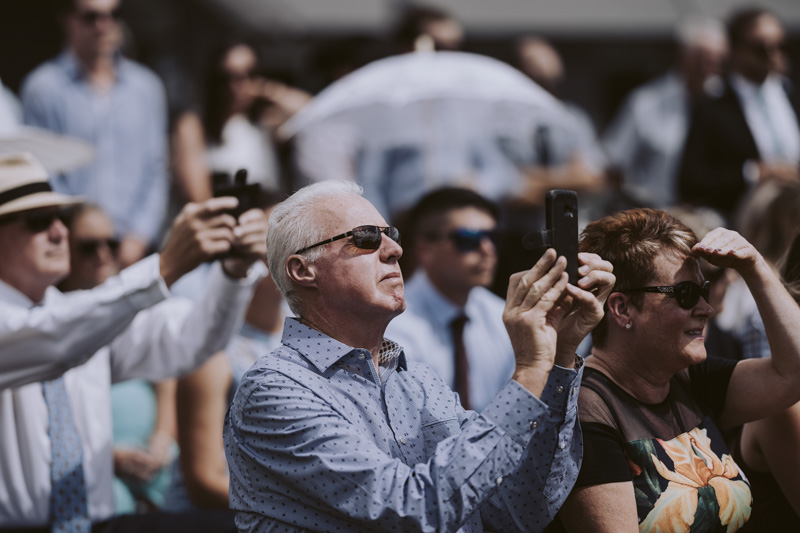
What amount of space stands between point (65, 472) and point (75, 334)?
2.02 ft

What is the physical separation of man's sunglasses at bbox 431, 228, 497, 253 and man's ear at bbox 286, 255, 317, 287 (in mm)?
2644

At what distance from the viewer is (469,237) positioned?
5844 millimetres

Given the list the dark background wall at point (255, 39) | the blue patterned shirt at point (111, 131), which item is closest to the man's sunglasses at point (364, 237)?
the blue patterned shirt at point (111, 131)

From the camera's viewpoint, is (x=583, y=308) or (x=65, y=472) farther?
(x=65, y=472)

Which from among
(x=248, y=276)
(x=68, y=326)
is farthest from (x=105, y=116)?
(x=68, y=326)

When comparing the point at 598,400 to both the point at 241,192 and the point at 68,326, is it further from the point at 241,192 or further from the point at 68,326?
the point at 68,326

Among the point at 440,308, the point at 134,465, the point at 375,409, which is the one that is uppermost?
the point at 375,409

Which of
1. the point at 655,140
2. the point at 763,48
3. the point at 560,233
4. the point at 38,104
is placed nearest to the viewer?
the point at 560,233

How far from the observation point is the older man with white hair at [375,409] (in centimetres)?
276

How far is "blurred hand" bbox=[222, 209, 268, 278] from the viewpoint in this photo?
13.6 ft

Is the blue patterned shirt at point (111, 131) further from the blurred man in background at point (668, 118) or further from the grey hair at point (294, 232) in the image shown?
the grey hair at point (294, 232)

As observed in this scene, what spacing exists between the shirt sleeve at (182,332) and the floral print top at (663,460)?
163cm

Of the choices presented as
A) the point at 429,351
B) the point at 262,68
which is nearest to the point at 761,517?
the point at 429,351

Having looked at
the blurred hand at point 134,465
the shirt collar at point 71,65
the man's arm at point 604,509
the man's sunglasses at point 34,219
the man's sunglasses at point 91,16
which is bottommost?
the blurred hand at point 134,465
